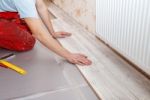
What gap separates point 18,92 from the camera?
1483 mm

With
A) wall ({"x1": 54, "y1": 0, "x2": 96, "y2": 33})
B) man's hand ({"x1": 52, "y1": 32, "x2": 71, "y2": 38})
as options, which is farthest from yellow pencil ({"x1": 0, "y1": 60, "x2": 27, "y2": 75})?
wall ({"x1": 54, "y1": 0, "x2": 96, "y2": 33})

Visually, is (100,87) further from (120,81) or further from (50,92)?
(50,92)

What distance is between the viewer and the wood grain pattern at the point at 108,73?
142cm

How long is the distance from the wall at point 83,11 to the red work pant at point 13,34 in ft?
2.22

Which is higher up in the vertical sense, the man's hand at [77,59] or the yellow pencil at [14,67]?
the man's hand at [77,59]

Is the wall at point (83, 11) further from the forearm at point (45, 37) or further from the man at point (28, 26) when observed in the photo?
the forearm at point (45, 37)

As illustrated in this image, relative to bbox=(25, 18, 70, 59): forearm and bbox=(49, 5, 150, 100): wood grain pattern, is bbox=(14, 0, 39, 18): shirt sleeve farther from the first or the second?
bbox=(49, 5, 150, 100): wood grain pattern

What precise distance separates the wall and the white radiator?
1.47ft

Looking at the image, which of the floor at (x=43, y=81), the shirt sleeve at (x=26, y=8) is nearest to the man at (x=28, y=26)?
the shirt sleeve at (x=26, y=8)

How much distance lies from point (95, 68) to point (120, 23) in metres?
0.38

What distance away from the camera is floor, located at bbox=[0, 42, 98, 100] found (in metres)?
1.44

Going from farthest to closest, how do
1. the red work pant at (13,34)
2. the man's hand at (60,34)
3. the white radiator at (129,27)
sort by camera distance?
1. the man's hand at (60,34)
2. the red work pant at (13,34)
3. the white radiator at (129,27)

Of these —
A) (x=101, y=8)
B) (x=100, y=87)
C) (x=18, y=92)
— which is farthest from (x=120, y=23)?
(x=18, y=92)

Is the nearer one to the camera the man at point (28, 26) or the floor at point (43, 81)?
the floor at point (43, 81)
